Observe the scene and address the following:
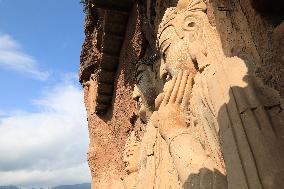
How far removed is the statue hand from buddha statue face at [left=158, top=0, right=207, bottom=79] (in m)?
0.09

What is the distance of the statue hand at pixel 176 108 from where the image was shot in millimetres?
3211

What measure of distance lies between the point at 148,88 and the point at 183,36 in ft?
5.87

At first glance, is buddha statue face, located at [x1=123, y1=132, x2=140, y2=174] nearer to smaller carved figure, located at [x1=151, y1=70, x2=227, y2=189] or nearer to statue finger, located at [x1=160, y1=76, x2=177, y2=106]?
smaller carved figure, located at [x1=151, y1=70, x2=227, y2=189]

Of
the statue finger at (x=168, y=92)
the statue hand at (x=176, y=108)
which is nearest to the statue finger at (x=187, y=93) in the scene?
the statue hand at (x=176, y=108)

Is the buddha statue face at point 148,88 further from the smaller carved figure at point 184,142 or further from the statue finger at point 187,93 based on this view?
the statue finger at point 187,93

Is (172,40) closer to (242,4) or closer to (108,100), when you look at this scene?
(242,4)

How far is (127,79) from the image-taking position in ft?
21.5

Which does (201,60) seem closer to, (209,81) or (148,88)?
(209,81)

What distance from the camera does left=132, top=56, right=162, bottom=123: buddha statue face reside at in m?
4.96

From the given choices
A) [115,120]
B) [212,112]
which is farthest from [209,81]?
[115,120]

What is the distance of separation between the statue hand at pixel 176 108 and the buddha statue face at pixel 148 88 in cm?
155

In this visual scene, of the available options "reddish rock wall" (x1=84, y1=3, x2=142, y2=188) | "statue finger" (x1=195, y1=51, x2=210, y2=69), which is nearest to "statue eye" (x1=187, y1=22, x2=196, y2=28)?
"statue finger" (x1=195, y1=51, x2=210, y2=69)

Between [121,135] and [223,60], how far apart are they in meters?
4.37

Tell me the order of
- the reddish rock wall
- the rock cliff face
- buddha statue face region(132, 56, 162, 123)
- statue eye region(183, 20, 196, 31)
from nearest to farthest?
the rock cliff face
statue eye region(183, 20, 196, 31)
buddha statue face region(132, 56, 162, 123)
the reddish rock wall
